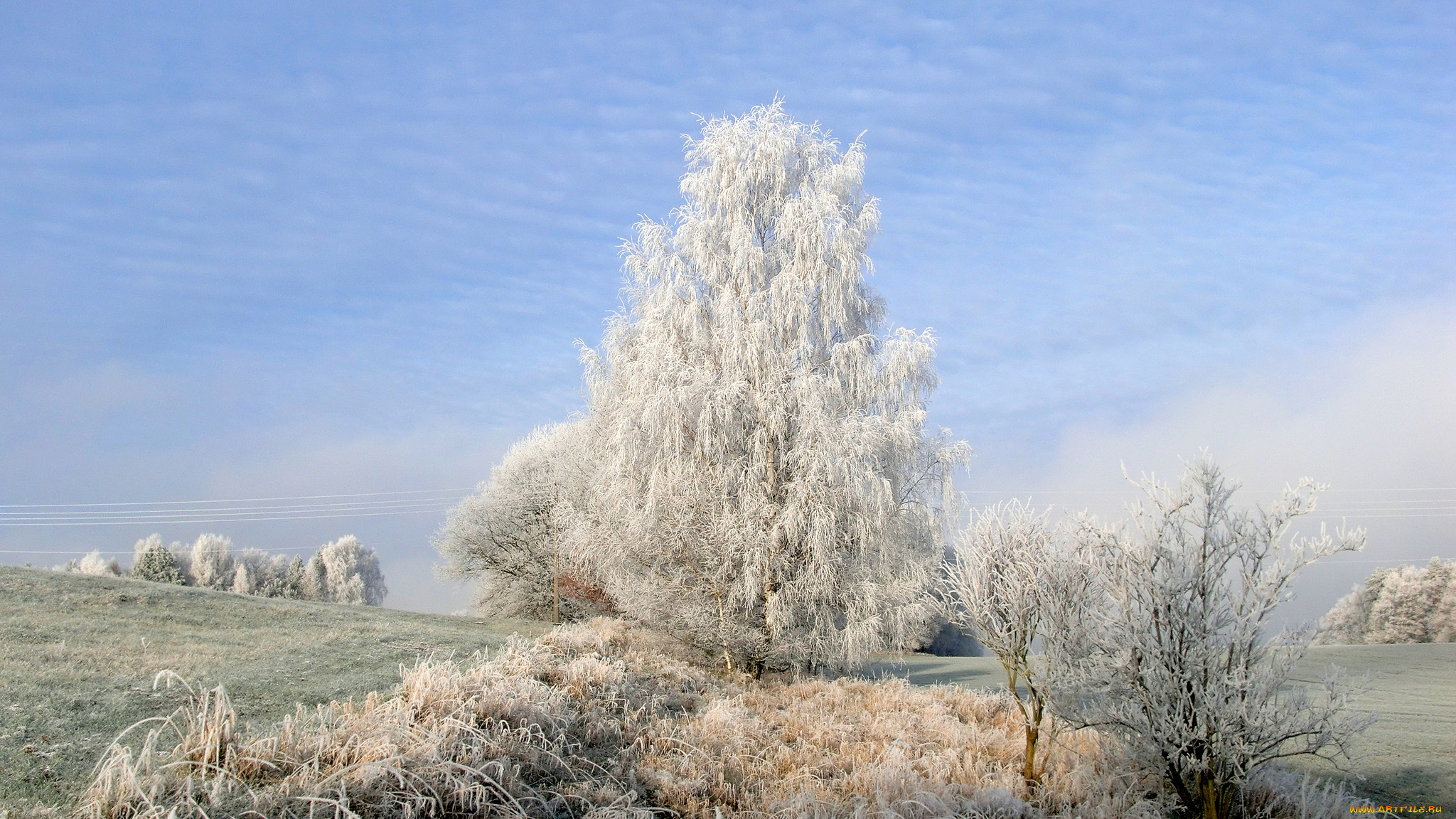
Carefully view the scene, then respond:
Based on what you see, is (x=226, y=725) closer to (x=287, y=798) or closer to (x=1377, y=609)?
(x=287, y=798)

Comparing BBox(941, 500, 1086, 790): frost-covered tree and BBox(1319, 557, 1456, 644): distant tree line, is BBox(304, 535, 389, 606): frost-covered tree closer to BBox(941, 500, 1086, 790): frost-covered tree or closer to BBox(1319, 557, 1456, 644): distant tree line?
BBox(941, 500, 1086, 790): frost-covered tree

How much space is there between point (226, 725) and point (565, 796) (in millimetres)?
2686

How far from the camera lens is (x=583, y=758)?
727cm

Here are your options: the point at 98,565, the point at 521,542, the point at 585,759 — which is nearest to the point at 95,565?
the point at 98,565

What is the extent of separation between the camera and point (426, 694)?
7105 mm

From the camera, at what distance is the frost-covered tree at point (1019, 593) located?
7234 mm

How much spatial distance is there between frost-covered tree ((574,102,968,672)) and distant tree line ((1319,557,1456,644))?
28.5 metres

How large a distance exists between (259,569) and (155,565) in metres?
7.85

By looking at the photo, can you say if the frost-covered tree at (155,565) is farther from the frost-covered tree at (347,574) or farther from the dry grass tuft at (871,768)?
the dry grass tuft at (871,768)

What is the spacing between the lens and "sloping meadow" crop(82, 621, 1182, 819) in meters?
5.32

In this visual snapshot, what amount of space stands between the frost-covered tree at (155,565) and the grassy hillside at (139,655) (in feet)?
102

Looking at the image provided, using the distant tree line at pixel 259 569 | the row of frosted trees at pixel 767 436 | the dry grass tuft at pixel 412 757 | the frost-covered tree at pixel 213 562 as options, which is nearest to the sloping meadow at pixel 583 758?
the dry grass tuft at pixel 412 757

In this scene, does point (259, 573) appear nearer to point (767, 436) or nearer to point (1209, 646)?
point (767, 436)

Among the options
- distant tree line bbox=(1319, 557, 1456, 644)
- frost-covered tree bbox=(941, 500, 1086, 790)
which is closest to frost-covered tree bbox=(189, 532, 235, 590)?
frost-covered tree bbox=(941, 500, 1086, 790)
